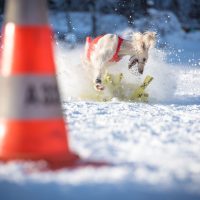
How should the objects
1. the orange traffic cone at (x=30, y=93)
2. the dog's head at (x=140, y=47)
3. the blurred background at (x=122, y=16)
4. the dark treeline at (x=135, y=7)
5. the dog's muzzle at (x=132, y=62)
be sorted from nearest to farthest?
the orange traffic cone at (x=30, y=93), the dog's head at (x=140, y=47), the dog's muzzle at (x=132, y=62), the blurred background at (x=122, y=16), the dark treeline at (x=135, y=7)

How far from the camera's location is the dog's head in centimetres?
865

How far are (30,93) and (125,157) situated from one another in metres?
0.76

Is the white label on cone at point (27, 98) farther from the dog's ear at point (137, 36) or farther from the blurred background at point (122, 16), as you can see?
the blurred background at point (122, 16)

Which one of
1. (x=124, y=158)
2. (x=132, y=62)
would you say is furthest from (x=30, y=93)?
(x=132, y=62)

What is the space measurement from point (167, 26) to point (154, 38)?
62.1ft

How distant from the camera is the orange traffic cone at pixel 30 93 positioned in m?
3.84

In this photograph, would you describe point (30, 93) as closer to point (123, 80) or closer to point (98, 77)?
point (98, 77)

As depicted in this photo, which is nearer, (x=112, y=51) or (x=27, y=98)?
(x=27, y=98)

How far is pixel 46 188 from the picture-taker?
10.9 ft

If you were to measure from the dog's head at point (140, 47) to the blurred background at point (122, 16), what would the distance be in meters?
16.7

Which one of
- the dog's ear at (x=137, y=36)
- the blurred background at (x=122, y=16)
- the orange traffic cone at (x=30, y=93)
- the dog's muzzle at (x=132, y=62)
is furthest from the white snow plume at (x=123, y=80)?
the blurred background at (x=122, y=16)

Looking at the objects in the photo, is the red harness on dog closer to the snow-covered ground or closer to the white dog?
the white dog

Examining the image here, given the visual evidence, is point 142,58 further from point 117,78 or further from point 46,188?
point 46,188

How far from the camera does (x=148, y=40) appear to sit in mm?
8688
